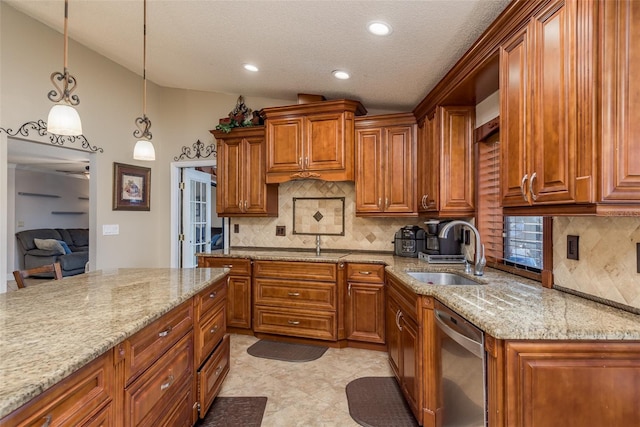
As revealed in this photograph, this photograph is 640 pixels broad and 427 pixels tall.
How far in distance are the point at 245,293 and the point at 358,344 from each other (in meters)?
1.27

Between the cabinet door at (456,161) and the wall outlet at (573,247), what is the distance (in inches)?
39.0

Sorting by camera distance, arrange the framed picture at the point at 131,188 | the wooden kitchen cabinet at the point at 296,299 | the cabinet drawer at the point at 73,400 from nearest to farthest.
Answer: the cabinet drawer at the point at 73,400 < the wooden kitchen cabinet at the point at 296,299 < the framed picture at the point at 131,188

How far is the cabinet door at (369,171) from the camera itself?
11.0 feet

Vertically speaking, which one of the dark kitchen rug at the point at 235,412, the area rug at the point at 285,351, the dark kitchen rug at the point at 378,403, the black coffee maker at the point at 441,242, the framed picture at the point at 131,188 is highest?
the framed picture at the point at 131,188

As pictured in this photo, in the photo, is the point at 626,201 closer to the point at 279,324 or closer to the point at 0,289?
the point at 279,324

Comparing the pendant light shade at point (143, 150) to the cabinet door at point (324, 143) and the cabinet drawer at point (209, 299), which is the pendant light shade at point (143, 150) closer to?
the cabinet drawer at point (209, 299)

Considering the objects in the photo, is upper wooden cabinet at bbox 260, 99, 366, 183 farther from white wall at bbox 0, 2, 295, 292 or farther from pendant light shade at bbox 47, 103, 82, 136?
pendant light shade at bbox 47, 103, 82, 136

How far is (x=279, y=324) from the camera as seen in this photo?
11.1ft

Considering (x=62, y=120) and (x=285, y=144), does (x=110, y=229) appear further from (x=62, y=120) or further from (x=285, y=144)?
(x=62, y=120)

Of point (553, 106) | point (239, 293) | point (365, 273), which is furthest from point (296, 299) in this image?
point (553, 106)

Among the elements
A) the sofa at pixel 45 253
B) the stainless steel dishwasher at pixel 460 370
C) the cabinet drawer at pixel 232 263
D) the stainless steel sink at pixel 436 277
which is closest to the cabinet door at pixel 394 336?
the stainless steel sink at pixel 436 277

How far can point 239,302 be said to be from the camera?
352 centimetres

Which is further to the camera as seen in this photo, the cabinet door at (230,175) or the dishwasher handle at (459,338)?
the cabinet door at (230,175)

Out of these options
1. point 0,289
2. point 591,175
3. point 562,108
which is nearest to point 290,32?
point 562,108
